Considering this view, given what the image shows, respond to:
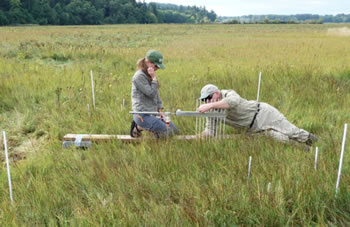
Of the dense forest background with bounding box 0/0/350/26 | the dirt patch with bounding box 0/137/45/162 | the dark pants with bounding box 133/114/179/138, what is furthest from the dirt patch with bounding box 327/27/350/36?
the dense forest background with bounding box 0/0/350/26

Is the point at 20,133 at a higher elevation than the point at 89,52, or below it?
below

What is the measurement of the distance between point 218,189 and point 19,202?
6.28 ft

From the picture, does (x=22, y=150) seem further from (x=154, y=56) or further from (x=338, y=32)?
(x=338, y=32)

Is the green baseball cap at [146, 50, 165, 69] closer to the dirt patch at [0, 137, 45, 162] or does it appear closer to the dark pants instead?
the dark pants

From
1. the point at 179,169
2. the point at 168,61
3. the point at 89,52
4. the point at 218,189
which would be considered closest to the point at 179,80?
the point at 168,61

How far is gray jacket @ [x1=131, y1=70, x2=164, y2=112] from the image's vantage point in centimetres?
408

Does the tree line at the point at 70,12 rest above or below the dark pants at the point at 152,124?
above

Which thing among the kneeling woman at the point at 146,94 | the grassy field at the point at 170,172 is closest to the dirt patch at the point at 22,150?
the grassy field at the point at 170,172

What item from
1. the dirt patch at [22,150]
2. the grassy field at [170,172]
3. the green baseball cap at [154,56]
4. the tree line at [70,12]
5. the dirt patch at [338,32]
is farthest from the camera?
the tree line at [70,12]

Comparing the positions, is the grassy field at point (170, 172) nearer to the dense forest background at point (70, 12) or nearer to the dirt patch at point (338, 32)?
the dirt patch at point (338, 32)

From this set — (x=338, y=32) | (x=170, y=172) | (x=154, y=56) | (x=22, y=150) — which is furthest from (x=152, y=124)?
(x=338, y=32)

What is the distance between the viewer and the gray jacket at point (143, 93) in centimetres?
408

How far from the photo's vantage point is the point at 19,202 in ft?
8.99

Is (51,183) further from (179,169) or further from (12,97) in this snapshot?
(12,97)
